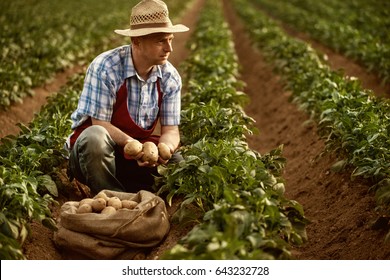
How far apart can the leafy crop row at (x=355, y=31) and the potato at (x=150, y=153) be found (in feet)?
17.1

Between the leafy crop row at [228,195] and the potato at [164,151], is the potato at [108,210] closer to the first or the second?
the leafy crop row at [228,195]

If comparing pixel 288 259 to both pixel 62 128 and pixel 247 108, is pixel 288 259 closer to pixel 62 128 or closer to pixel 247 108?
pixel 62 128

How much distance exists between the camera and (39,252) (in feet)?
12.2

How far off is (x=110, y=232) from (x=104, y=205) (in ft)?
0.86

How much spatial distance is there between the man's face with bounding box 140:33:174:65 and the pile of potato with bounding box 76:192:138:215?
3.61ft

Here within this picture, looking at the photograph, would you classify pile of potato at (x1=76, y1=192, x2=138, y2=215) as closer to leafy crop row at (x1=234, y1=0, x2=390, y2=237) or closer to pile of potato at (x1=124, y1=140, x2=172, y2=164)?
pile of potato at (x1=124, y1=140, x2=172, y2=164)

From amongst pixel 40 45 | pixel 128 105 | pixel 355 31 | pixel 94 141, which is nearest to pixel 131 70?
pixel 128 105

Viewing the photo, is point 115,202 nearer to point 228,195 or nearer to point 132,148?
point 132,148

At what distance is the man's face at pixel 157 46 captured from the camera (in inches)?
168

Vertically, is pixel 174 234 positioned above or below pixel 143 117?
below

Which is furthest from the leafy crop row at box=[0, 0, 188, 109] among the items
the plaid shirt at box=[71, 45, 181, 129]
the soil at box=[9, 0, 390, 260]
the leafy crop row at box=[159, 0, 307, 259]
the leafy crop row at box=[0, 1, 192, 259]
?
the leafy crop row at box=[159, 0, 307, 259]

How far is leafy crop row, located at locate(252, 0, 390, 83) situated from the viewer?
9031 mm
